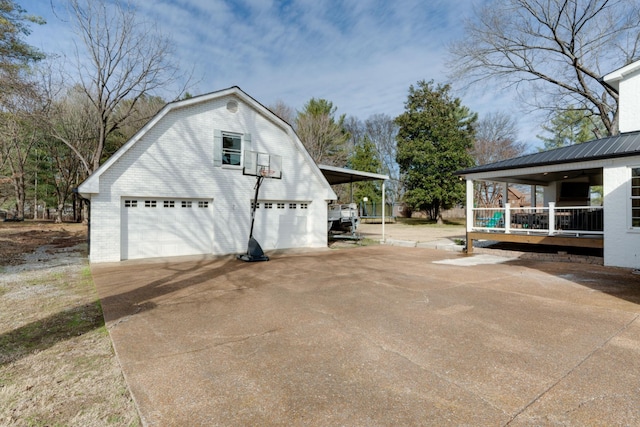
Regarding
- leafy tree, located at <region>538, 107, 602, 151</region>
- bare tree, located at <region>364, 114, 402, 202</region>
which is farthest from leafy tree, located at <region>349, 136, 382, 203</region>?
leafy tree, located at <region>538, 107, 602, 151</region>

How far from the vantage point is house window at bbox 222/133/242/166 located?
38.8 feet

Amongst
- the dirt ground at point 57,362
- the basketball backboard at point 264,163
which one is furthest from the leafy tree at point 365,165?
the dirt ground at point 57,362

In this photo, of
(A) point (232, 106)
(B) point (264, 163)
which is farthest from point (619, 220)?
(A) point (232, 106)

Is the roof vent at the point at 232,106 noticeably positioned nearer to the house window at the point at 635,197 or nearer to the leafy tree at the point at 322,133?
the house window at the point at 635,197

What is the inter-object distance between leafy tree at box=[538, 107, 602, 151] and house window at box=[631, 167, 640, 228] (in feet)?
Result: 73.2

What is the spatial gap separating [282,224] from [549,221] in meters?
9.56

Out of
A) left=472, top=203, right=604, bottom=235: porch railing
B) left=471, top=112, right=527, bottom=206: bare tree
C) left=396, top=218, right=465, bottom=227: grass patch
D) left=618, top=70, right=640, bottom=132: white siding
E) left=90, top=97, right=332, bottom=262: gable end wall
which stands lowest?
left=396, top=218, right=465, bottom=227: grass patch

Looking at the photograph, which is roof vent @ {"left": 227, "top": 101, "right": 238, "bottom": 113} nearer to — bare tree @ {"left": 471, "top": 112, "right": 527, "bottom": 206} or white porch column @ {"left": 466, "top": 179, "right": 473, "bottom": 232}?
white porch column @ {"left": 466, "top": 179, "right": 473, "bottom": 232}

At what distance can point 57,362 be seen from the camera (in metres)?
3.21

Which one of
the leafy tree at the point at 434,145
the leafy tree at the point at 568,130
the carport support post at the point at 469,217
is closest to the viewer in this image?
the carport support post at the point at 469,217

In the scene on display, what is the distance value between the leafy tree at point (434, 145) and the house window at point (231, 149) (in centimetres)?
2070

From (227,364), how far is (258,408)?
866 millimetres

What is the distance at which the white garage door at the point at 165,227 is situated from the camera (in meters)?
10.3

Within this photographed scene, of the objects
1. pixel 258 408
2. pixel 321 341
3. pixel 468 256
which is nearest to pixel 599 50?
pixel 468 256
